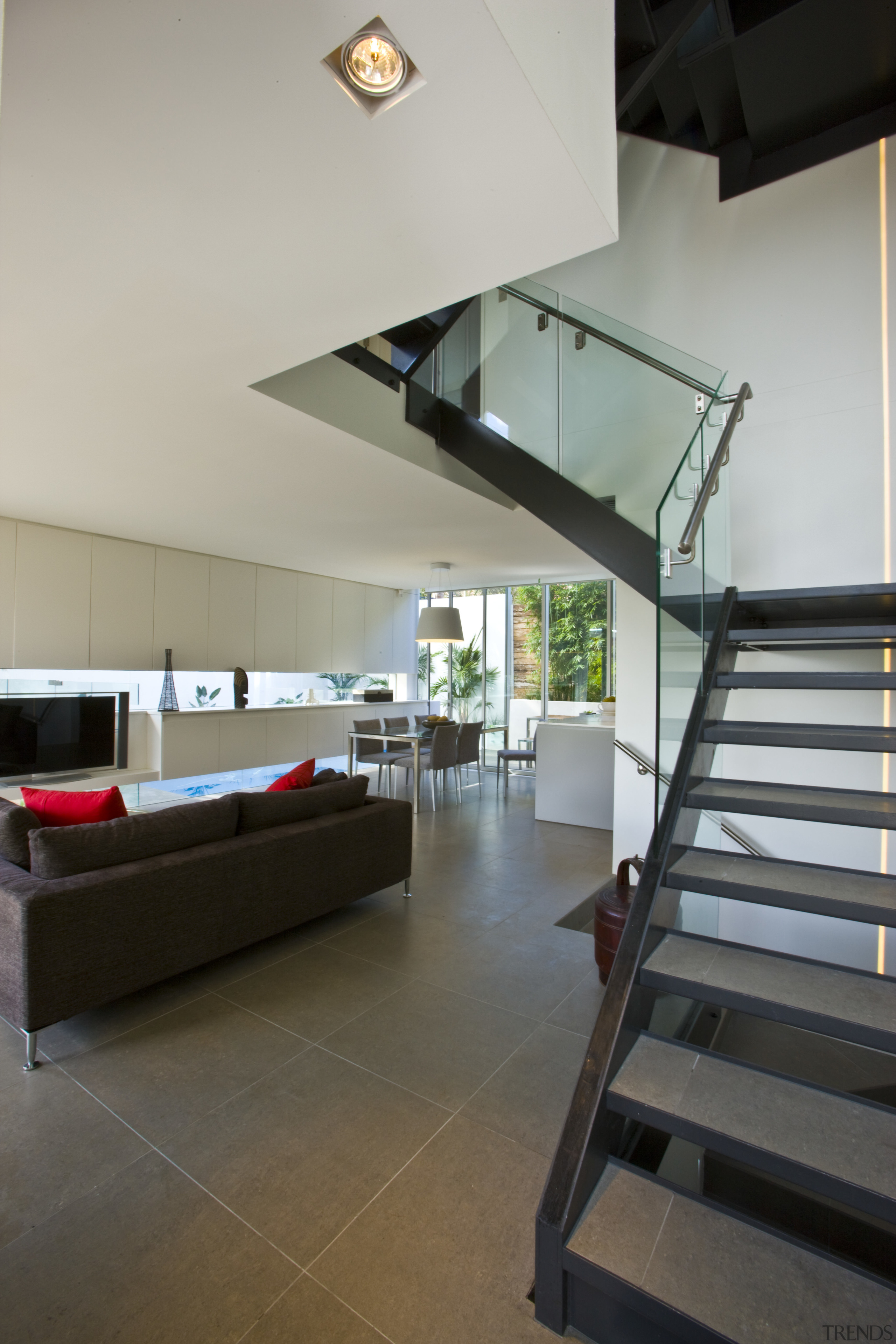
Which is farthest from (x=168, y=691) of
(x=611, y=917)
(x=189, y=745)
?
(x=611, y=917)

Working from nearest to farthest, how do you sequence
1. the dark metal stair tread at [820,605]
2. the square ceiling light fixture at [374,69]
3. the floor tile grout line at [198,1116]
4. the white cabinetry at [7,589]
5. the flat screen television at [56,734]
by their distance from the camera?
1. the square ceiling light fixture at [374,69]
2. the floor tile grout line at [198,1116]
3. the dark metal stair tread at [820,605]
4. the white cabinetry at [7,589]
5. the flat screen television at [56,734]

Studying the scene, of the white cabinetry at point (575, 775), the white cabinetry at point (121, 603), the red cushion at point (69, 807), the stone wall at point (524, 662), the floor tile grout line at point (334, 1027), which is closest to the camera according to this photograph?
the floor tile grout line at point (334, 1027)

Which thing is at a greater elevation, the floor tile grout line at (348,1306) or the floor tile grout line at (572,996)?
the floor tile grout line at (572,996)

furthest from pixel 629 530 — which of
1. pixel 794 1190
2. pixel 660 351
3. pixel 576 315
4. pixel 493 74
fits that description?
pixel 794 1190

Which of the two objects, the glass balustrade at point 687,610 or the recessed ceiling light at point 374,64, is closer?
the recessed ceiling light at point 374,64

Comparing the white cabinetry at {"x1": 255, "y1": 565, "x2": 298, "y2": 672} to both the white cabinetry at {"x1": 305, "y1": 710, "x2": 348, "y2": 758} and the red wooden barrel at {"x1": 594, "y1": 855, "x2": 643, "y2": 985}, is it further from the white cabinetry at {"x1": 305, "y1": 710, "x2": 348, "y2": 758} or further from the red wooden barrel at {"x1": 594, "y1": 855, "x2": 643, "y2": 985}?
the red wooden barrel at {"x1": 594, "y1": 855, "x2": 643, "y2": 985}

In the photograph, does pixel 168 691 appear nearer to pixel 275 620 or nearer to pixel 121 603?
pixel 121 603

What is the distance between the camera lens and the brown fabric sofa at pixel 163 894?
2156 millimetres

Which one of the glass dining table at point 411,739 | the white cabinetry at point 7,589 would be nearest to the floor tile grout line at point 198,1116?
the glass dining table at point 411,739

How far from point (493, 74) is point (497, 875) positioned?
398 centimetres

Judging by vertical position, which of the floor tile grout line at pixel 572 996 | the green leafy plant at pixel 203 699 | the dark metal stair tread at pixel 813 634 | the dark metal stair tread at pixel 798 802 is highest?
the dark metal stair tread at pixel 813 634

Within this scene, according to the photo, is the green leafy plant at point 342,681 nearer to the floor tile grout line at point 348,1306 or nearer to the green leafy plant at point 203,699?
the green leafy plant at point 203,699

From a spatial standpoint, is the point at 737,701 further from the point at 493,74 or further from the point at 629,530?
the point at 493,74

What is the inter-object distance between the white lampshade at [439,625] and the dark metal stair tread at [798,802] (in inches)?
185
